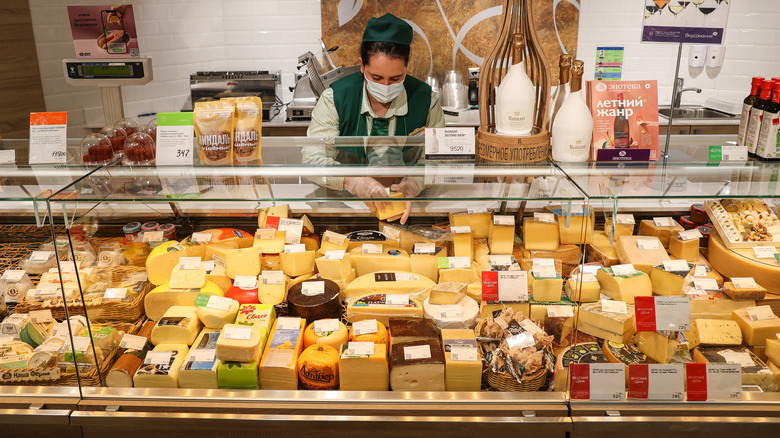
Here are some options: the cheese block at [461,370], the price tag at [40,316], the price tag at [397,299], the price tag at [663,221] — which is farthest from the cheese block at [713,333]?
the price tag at [40,316]

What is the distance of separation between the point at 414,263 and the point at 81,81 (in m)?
2.52

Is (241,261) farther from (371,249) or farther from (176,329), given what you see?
(371,249)

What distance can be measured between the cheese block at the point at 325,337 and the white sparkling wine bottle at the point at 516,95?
3.50 ft

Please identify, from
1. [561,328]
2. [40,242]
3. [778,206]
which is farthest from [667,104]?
[40,242]

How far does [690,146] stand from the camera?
2412 millimetres

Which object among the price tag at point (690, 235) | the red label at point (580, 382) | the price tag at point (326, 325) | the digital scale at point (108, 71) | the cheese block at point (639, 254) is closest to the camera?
the red label at point (580, 382)

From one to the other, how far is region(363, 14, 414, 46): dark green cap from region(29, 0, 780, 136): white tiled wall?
3.14 metres

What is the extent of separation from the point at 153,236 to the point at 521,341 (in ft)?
5.88

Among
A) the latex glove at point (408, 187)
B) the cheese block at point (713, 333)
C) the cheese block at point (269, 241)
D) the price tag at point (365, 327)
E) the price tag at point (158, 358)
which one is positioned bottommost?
the price tag at point (158, 358)

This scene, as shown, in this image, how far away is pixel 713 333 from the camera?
2.23 m

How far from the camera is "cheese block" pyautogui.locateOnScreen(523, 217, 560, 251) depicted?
255 centimetres

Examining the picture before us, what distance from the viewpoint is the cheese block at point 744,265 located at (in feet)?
7.62

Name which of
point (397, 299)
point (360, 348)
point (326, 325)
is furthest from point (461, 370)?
point (326, 325)

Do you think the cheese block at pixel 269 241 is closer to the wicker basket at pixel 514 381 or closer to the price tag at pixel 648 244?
the wicker basket at pixel 514 381
